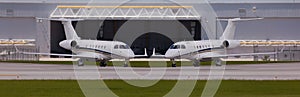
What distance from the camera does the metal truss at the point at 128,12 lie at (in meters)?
107

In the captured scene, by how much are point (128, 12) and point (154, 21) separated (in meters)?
2.95

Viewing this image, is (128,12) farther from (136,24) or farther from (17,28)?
(17,28)

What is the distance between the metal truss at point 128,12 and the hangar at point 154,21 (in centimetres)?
16

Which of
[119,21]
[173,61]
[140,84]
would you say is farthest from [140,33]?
[140,84]

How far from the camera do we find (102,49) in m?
84.6

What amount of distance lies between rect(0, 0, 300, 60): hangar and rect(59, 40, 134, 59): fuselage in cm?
2008

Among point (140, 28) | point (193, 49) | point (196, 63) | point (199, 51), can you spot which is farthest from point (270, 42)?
point (196, 63)

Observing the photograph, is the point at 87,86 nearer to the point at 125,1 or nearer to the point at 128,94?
the point at 128,94

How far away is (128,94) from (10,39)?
6359cm

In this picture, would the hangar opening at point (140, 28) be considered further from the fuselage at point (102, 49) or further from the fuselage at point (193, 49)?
the fuselage at point (193, 49)

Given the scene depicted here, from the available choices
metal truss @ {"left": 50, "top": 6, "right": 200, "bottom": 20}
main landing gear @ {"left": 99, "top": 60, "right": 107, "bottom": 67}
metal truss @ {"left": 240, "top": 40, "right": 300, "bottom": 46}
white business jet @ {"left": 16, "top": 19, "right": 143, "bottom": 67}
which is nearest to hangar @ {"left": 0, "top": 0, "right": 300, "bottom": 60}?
metal truss @ {"left": 50, "top": 6, "right": 200, "bottom": 20}

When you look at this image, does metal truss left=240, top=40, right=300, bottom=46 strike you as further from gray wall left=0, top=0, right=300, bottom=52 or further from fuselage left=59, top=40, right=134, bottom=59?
fuselage left=59, top=40, right=134, bottom=59

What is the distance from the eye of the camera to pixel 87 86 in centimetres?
5119

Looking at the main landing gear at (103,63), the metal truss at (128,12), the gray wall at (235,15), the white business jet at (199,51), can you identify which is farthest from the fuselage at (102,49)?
the gray wall at (235,15)
